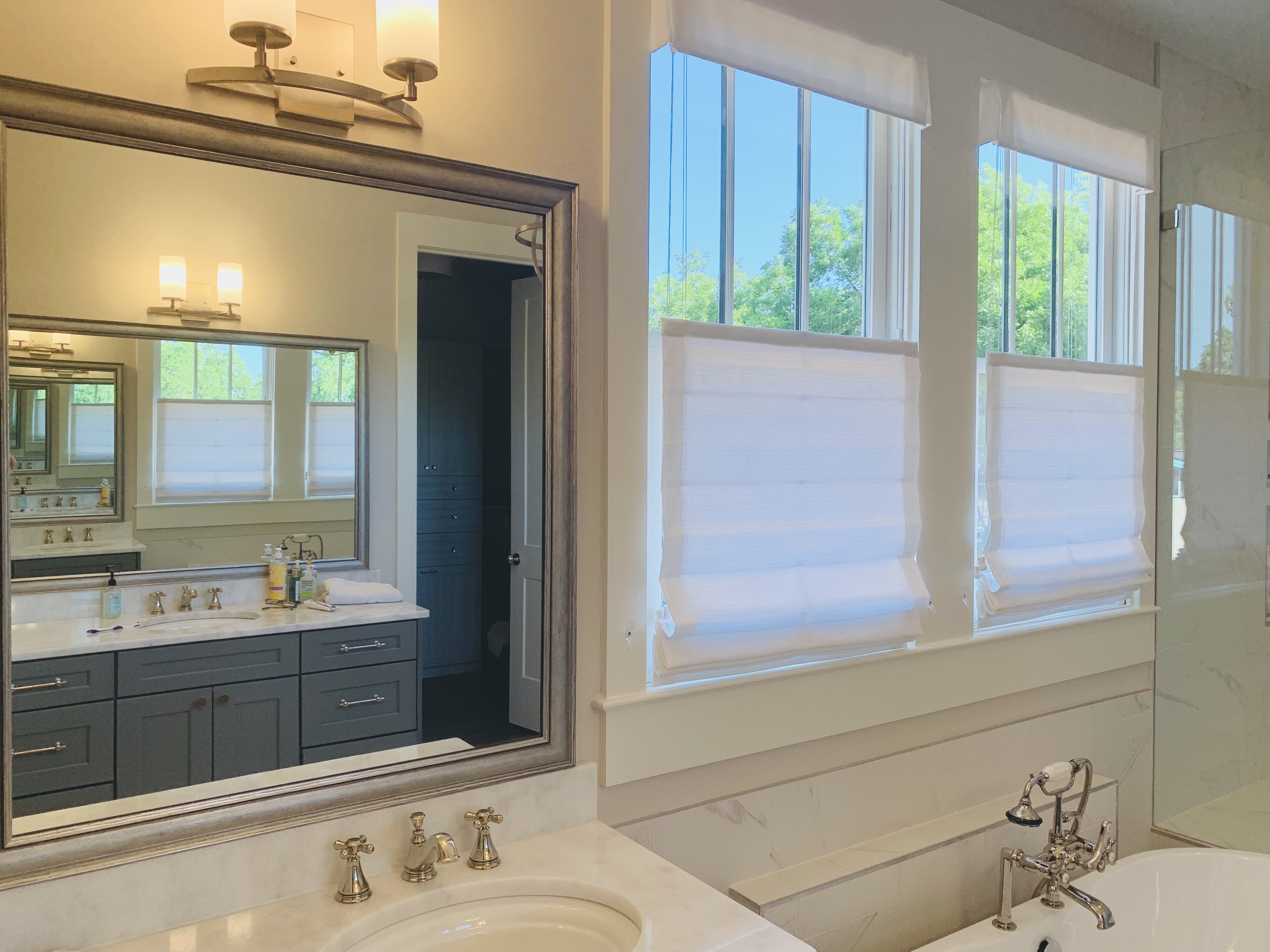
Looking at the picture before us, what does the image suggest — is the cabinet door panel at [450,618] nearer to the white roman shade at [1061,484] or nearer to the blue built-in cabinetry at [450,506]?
the blue built-in cabinetry at [450,506]

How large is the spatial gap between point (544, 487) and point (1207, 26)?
2.54 meters

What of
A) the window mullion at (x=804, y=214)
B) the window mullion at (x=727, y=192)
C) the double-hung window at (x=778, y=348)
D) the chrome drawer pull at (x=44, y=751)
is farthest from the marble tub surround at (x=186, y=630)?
the window mullion at (x=804, y=214)

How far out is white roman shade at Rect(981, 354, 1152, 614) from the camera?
241 centimetres

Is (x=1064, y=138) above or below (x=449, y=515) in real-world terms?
above

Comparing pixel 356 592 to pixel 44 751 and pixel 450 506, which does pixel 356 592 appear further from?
pixel 44 751

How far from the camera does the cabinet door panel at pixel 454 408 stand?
1.53 meters

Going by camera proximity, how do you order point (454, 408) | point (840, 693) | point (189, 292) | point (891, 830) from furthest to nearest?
point (891, 830)
point (840, 693)
point (454, 408)
point (189, 292)

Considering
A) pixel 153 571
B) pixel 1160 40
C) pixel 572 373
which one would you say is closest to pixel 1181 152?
pixel 1160 40

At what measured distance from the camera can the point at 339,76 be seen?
1.41 meters

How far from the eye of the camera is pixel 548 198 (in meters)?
1.62

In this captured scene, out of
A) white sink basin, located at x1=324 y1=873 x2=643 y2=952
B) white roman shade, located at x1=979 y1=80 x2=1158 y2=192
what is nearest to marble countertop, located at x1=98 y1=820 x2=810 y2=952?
white sink basin, located at x1=324 y1=873 x2=643 y2=952

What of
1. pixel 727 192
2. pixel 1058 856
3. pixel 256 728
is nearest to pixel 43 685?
pixel 256 728

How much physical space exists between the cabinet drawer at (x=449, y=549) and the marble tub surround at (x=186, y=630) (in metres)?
0.08

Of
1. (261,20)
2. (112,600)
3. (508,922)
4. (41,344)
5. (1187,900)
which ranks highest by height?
(261,20)
